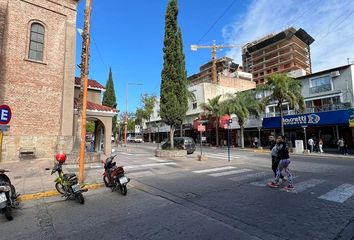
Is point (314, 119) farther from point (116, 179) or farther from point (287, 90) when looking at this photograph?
point (116, 179)

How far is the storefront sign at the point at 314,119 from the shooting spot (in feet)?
82.5

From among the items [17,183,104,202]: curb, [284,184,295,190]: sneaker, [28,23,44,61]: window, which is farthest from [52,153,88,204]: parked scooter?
[28,23,44,61]: window

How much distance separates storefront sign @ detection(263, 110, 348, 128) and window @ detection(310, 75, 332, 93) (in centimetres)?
342

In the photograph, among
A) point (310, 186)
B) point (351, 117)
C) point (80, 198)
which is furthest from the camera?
point (351, 117)

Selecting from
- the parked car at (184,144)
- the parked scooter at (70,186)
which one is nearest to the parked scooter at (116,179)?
the parked scooter at (70,186)

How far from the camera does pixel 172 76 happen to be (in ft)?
66.5

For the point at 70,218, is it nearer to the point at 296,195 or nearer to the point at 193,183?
the point at 193,183

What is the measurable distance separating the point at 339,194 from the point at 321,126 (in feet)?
79.6

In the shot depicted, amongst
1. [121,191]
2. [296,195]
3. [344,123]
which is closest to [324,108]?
[344,123]

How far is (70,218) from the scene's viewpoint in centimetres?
552

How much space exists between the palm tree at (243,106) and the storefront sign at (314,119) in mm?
2465

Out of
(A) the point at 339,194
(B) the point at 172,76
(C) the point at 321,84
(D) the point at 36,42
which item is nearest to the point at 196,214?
(A) the point at 339,194

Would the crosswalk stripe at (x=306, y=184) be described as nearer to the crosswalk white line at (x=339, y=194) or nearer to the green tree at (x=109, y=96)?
the crosswalk white line at (x=339, y=194)

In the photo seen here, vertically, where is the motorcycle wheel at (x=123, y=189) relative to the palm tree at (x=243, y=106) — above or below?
below
